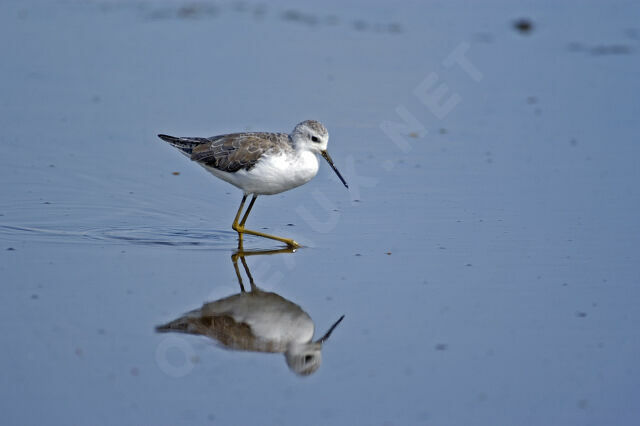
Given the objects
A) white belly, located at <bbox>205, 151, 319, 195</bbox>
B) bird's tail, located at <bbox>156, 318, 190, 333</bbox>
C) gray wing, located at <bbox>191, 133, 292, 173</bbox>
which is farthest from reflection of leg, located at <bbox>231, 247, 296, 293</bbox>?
bird's tail, located at <bbox>156, 318, 190, 333</bbox>

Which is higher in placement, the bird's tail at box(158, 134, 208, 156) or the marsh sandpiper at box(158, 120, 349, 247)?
the marsh sandpiper at box(158, 120, 349, 247)

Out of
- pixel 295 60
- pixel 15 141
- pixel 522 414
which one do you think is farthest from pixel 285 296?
pixel 295 60

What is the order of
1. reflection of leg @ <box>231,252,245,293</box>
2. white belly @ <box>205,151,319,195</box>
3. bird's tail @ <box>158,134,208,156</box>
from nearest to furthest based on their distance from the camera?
reflection of leg @ <box>231,252,245,293</box>, white belly @ <box>205,151,319,195</box>, bird's tail @ <box>158,134,208,156</box>

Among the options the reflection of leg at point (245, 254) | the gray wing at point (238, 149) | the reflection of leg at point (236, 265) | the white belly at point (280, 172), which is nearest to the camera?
the reflection of leg at point (236, 265)

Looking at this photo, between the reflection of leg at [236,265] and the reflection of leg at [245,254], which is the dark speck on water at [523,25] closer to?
the reflection of leg at [245,254]

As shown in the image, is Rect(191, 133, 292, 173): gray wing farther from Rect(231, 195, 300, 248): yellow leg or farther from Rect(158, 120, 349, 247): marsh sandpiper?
Rect(231, 195, 300, 248): yellow leg

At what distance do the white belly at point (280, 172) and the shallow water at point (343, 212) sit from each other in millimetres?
575

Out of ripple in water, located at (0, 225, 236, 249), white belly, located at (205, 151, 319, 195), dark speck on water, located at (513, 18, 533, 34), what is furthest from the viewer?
dark speck on water, located at (513, 18, 533, 34)

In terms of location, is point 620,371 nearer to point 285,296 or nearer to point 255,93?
point 285,296

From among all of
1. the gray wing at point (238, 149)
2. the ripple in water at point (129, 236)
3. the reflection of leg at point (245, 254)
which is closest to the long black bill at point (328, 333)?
the reflection of leg at point (245, 254)

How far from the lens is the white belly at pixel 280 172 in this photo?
919cm

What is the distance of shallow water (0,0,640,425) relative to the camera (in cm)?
661

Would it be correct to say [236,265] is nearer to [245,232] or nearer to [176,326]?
[245,232]

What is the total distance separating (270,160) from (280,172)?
15 centimetres
